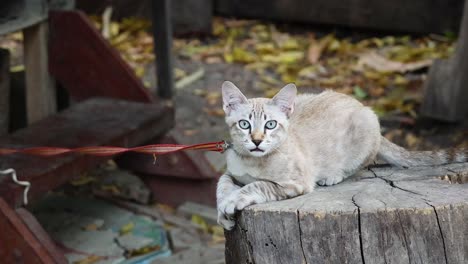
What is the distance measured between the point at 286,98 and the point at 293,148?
0.26 m

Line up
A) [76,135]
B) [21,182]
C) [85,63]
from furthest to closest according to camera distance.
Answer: [85,63] → [76,135] → [21,182]

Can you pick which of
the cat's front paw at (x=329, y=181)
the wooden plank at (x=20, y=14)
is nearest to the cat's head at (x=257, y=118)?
the cat's front paw at (x=329, y=181)

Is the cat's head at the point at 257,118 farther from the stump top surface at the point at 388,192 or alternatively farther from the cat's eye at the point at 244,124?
the stump top surface at the point at 388,192

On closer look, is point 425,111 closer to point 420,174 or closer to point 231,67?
point 231,67

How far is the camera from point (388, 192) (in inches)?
122

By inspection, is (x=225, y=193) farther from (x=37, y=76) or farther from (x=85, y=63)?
(x=37, y=76)

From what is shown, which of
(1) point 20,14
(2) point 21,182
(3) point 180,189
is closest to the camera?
(2) point 21,182

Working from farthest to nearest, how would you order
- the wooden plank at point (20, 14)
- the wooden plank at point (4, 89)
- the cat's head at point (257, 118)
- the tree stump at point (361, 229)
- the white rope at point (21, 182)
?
the wooden plank at point (4, 89)
the wooden plank at point (20, 14)
the white rope at point (21, 182)
the cat's head at point (257, 118)
the tree stump at point (361, 229)

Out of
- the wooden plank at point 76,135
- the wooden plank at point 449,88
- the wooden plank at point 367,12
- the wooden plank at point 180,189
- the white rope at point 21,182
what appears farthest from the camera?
the wooden plank at point 367,12

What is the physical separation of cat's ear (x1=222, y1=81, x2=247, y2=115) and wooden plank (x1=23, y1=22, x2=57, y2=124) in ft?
9.67

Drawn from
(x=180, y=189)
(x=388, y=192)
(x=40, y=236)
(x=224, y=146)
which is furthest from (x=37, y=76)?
(x=388, y=192)

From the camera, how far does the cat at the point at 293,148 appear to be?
3.04 metres

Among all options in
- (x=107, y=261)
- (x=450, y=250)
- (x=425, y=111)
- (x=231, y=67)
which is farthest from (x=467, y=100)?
(x=450, y=250)

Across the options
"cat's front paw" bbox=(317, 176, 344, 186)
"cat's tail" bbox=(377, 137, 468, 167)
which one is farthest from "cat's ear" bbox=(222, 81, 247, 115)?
"cat's tail" bbox=(377, 137, 468, 167)
